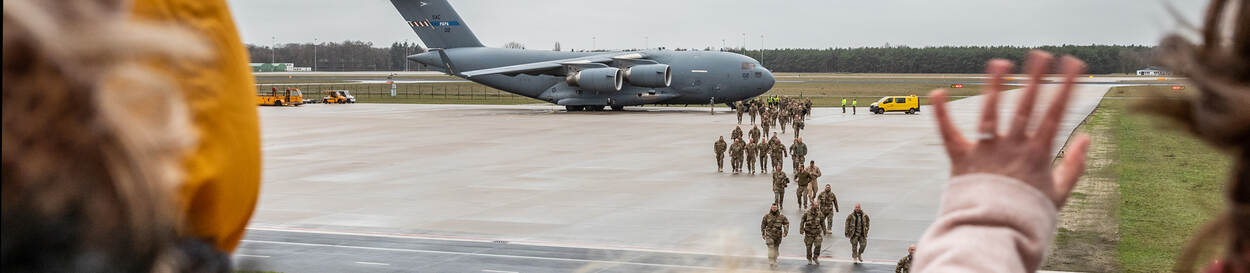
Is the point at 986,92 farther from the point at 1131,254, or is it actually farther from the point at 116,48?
the point at 1131,254

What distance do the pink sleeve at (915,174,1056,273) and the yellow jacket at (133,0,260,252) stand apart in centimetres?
106

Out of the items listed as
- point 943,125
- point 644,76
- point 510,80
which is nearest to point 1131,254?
point 943,125

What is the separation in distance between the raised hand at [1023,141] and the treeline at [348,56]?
171 m

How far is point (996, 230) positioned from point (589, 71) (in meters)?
49.0

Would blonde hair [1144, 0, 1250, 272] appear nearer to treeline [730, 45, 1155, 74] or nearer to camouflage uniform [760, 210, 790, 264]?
camouflage uniform [760, 210, 790, 264]

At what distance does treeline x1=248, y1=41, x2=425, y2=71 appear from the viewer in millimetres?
171750

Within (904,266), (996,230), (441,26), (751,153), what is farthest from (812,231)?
(441,26)

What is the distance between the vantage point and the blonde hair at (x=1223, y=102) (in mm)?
1389

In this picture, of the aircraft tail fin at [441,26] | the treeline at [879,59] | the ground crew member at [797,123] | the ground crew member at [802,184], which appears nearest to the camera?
the ground crew member at [802,184]

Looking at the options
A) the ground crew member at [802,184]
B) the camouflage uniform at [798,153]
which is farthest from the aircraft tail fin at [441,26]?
the ground crew member at [802,184]

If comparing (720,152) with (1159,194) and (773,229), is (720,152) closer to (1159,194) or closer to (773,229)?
(1159,194)

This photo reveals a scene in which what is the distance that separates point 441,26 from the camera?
56.7 metres

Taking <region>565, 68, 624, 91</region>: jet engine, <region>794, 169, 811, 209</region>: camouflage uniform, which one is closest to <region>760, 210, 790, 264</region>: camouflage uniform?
<region>794, 169, 811, 209</region>: camouflage uniform

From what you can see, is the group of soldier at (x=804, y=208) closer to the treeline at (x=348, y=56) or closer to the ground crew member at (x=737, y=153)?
the ground crew member at (x=737, y=153)
